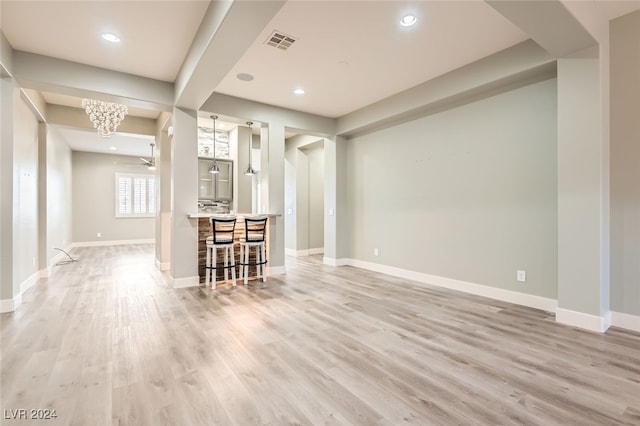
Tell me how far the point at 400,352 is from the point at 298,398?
40.1 inches

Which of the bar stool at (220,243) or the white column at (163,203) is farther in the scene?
the white column at (163,203)

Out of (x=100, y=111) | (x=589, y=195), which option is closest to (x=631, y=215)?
(x=589, y=195)

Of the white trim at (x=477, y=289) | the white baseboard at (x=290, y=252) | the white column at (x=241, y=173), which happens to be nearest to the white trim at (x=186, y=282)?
the white column at (x=241, y=173)

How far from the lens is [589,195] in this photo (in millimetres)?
2947

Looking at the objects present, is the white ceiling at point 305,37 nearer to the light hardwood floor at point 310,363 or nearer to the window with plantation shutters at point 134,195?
the light hardwood floor at point 310,363

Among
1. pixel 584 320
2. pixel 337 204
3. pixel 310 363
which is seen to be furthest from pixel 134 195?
pixel 584 320

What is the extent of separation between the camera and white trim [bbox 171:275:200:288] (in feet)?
15.3

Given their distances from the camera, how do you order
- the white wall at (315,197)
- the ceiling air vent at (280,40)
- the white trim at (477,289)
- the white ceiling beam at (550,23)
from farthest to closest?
the white wall at (315,197), the white trim at (477,289), the ceiling air vent at (280,40), the white ceiling beam at (550,23)

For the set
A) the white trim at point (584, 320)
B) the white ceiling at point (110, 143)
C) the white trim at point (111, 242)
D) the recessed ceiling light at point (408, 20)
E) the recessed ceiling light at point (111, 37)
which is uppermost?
the white ceiling at point (110, 143)

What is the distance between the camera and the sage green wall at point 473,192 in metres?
3.61

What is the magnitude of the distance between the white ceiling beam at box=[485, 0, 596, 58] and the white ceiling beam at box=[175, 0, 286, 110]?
5.77ft

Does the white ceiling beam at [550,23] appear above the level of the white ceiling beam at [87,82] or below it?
below

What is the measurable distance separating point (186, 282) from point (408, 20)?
15.0ft

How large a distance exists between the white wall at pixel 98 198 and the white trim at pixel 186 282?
707cm
